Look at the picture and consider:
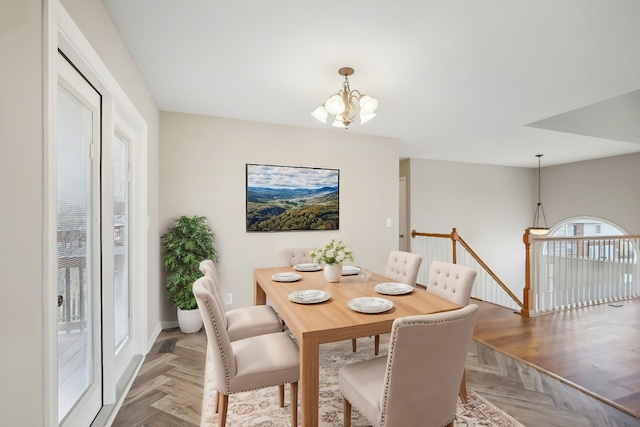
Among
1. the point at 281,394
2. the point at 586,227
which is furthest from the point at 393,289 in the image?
the point at 586,227

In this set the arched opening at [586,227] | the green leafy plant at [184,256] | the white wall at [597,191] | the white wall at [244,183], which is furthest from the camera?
the arched opening at [586,227]

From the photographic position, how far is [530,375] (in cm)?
240

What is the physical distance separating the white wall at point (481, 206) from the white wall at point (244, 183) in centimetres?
189

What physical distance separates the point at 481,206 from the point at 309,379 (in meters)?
6.57

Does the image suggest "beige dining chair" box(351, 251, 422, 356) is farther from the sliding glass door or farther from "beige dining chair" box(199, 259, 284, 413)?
the sliding glass door

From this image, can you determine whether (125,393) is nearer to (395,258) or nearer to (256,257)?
(256,257)

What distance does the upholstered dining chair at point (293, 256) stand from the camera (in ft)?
10.7

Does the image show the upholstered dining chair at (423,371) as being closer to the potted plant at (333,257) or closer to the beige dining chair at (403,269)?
the potted plant at (333,257)

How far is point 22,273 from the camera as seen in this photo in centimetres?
99

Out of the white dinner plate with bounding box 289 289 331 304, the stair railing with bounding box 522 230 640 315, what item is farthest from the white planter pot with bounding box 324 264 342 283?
the stair railing with bounding box 522 230 640 315

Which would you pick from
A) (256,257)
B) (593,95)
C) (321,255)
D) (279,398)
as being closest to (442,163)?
(593,95)

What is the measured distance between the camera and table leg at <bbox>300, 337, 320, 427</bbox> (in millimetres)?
1355

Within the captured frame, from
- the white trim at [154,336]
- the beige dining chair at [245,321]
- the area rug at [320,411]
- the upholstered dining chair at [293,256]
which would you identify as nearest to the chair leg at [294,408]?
the area rug at [320,411]

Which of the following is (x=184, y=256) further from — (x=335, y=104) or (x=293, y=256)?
(x=335, y=104)
